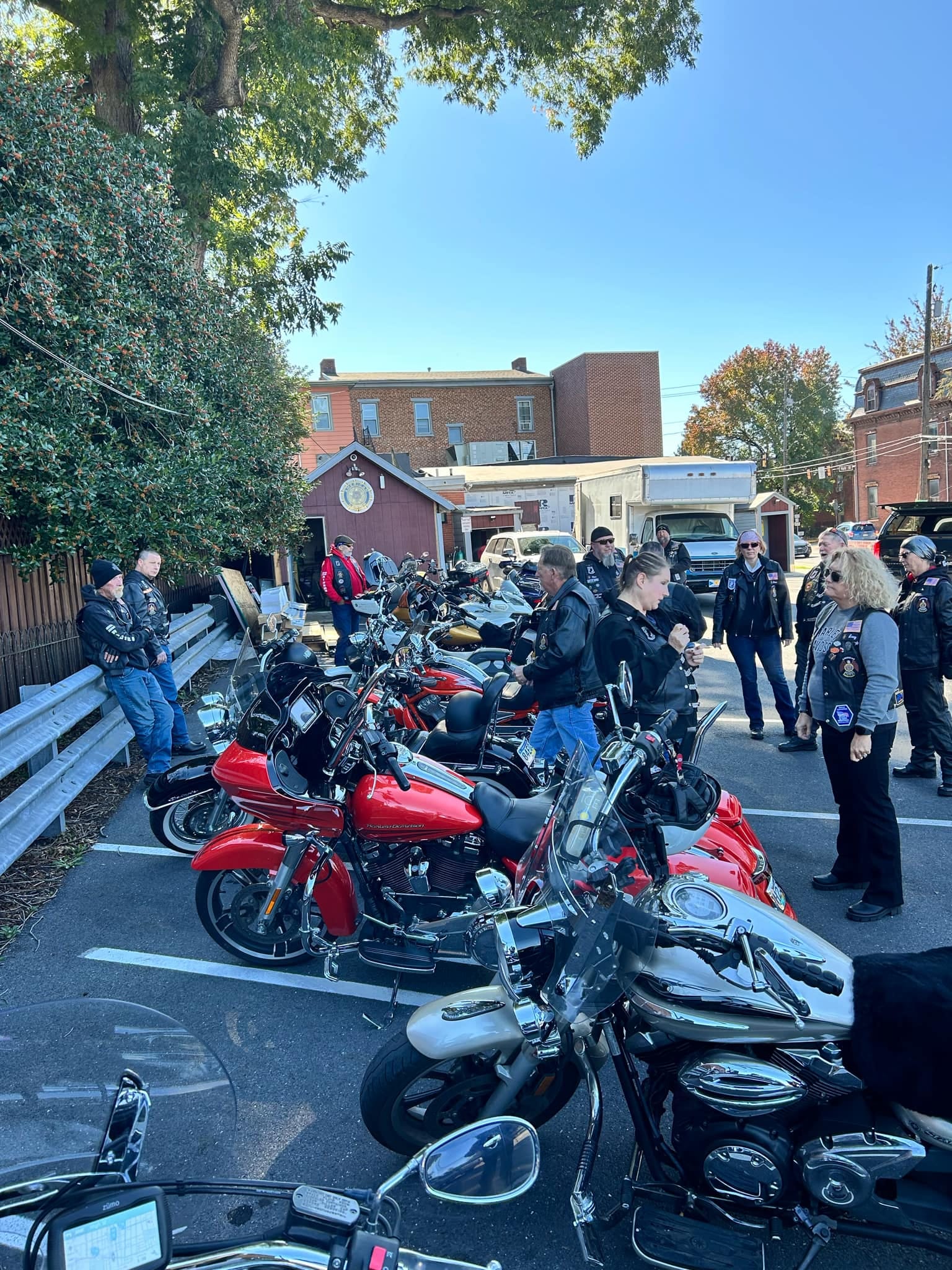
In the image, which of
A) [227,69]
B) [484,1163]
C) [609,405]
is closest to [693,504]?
[227,69]

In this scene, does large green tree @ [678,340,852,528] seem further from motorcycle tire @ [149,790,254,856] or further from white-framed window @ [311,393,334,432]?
motorcycle tire @ [149,790,254,856]

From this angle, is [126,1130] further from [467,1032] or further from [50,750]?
[50,750]

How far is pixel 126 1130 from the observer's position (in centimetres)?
151

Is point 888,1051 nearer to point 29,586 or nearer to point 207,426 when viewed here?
point 29,586

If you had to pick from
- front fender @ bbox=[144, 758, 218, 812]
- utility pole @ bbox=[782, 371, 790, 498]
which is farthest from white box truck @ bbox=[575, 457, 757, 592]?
utility pole @ bbox=[782, 371, 790, 498]

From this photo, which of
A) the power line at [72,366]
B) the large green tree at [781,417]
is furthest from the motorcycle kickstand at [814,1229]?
the large green tree at [781,417]

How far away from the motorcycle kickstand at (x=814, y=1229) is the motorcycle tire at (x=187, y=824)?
3.81m

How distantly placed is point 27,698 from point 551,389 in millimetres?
42739

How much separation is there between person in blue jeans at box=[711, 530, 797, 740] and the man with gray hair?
2.62 meters

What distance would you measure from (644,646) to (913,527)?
14.0 meters

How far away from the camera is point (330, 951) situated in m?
3.53

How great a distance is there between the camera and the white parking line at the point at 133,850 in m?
5.29

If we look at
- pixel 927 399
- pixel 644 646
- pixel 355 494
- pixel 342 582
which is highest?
pixel 927 399

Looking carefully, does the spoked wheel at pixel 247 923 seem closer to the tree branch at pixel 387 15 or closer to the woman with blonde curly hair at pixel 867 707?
the woman with blonde curly hair at pixel 867 707
